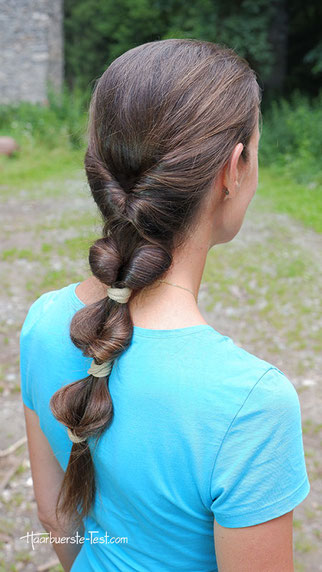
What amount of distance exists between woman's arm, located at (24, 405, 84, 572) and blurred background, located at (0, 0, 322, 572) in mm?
476

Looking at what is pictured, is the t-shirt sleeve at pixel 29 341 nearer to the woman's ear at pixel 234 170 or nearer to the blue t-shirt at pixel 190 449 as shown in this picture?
the blue t-shirt at pixel 190 449

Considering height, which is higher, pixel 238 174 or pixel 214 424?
pixel 238 174

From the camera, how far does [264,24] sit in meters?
12.2

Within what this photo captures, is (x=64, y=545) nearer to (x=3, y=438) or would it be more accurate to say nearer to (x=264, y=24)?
(x=3, y=438)

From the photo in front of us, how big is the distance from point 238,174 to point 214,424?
463 millimetres

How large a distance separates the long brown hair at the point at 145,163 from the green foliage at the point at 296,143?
26.9ft

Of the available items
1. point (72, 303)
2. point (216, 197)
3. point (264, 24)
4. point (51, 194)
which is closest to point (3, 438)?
point (72, 303)

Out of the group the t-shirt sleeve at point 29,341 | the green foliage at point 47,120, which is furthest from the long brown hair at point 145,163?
the green foliage at point 47,120

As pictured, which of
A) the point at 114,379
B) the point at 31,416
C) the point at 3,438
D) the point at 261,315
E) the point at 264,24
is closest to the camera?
the point at 114,379

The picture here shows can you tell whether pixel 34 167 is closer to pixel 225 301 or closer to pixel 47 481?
pixel 225 301

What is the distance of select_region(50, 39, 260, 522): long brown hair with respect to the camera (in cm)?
91

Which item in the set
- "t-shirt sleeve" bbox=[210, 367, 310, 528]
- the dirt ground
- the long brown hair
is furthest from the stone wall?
"t-shirt sleeve" bbox=[210, 367, 310, 528]

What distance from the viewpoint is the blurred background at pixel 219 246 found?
284 centimetres

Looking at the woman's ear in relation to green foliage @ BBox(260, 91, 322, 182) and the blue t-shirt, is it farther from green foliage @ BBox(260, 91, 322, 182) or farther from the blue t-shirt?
green foliage @ BBox(260, 91, 322, 182)
